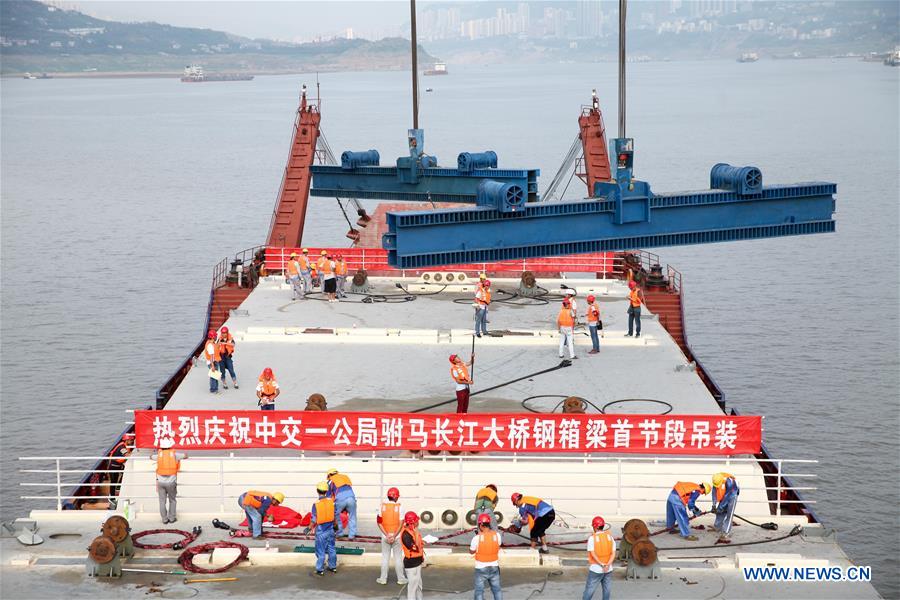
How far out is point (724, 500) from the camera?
20.6 meters

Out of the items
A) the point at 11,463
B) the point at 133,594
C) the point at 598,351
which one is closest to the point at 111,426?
the point at 11,463

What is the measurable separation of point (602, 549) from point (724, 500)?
154 inches

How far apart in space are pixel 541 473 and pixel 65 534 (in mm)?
8778

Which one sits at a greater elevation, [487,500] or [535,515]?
[487,500]

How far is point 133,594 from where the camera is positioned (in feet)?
61.7

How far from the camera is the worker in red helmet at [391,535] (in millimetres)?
18750

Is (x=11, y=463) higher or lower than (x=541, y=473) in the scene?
lower

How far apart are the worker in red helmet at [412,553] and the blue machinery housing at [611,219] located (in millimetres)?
8999

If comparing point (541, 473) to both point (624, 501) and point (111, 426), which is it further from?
point (111, 426)

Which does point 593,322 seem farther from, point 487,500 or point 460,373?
point 487,500

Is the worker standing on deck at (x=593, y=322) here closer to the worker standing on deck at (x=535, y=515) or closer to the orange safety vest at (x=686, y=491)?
the orange safety vest at (x=686, y=491)

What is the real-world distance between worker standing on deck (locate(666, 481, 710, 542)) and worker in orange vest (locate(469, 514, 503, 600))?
4291mm

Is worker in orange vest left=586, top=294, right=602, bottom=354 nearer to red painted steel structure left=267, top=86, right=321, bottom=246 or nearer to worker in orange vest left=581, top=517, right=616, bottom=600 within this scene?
worker in orange vest left=581, top=517, right=616, bottom=600

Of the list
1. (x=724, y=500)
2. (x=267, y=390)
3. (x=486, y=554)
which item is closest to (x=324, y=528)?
(x=486, y=554)
